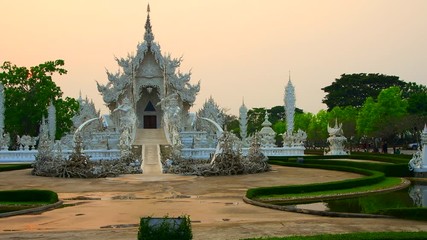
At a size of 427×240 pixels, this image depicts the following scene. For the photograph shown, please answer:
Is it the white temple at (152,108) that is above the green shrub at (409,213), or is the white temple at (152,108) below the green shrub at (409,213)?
above

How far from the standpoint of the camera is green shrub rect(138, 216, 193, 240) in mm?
8055

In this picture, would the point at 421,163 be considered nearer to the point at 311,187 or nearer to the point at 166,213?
the point at 311,187

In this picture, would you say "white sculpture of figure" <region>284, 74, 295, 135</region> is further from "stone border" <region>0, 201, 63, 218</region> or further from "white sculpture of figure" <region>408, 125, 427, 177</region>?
"stone border" <region>0, 201, 63, 218</region>

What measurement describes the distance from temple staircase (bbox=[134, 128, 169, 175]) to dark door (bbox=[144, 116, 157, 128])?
8.22 m

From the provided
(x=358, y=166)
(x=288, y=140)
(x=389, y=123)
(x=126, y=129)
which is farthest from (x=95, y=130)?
(x=389, y=123)

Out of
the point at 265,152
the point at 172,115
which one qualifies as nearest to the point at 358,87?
the point at 265,152

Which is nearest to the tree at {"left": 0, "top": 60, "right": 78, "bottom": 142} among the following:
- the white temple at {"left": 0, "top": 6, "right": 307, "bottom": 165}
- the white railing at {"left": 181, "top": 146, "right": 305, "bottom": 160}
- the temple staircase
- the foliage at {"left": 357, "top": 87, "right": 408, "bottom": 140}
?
→ the white temple at {"left": 0, "top": 6, "right": 307, "bottom": 165}

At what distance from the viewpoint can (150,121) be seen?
51250 millimetres

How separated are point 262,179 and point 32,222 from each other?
12839 mm

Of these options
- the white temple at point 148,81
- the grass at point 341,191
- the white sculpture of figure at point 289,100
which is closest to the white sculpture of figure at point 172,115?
the white temple at point 148,81

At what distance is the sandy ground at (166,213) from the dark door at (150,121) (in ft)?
91.0

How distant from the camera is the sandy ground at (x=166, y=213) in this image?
11.4 metres

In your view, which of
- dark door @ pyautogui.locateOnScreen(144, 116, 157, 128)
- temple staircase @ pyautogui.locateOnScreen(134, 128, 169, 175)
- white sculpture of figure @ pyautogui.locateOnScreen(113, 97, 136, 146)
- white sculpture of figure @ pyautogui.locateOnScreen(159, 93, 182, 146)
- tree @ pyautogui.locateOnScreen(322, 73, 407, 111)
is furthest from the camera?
tree @ pyautogui.locateOnScreen(322, 73, 407, 111)

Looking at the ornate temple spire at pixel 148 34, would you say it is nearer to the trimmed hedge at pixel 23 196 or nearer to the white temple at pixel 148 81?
the white temple at pixel 148 81
